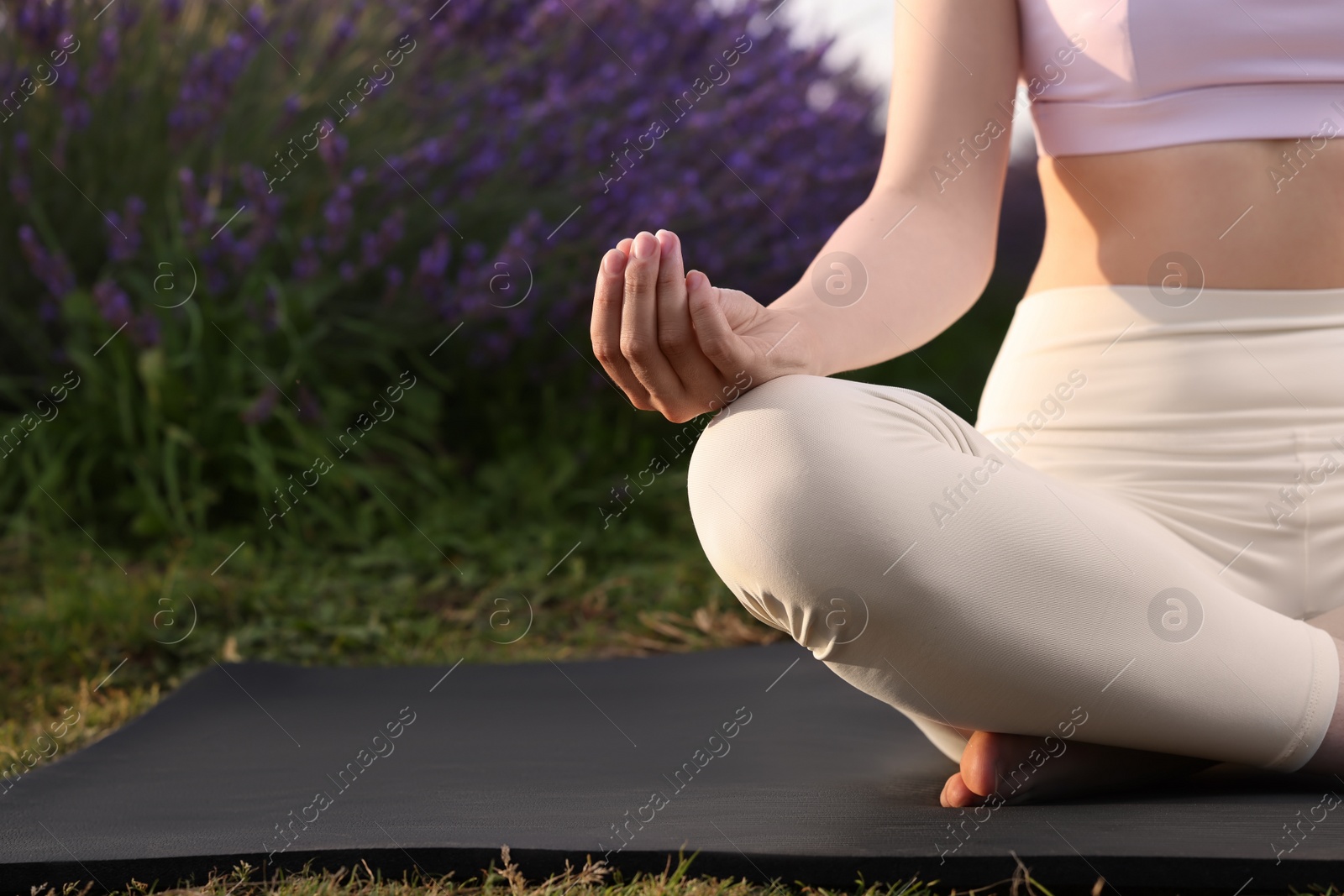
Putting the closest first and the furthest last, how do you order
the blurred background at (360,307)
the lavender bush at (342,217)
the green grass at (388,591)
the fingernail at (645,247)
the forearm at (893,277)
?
the fingernail at (645,247)
the forearm at (893,277)
the green grass at (388,591)
the blurred background at (360,307)
the lavender bush at (342,217)

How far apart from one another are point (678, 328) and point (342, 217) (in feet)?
5.89

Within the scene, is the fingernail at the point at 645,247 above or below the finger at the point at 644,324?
above

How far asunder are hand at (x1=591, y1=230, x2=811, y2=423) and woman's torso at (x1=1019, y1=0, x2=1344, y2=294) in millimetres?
372

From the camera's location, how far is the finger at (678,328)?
91 centimetres

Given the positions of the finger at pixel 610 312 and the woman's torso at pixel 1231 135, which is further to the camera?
the woman's torso at pixel 1231 135

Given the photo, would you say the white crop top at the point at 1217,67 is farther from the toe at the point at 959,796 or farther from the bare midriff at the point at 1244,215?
the toe at the point at 959,796

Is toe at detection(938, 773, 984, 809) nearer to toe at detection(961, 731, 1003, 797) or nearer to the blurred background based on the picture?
toe at detection(961, 731, 1003, 797)

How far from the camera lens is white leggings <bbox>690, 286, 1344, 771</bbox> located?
3.15 ft

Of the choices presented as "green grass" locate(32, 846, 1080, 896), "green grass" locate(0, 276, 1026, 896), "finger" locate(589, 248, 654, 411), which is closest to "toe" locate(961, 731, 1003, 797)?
"green grass" locate(32, 846, 1080, 896)

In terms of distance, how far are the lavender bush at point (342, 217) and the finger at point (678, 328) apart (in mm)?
1650

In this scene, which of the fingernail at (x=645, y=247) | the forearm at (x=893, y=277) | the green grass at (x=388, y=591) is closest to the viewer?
the fingernail at (x=645, y=247)

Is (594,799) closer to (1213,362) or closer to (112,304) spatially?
(1213,362)

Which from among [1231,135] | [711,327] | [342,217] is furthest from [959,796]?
[342,217]

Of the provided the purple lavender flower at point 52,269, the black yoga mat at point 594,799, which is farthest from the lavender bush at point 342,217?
the black yoga mat at point 594,799
